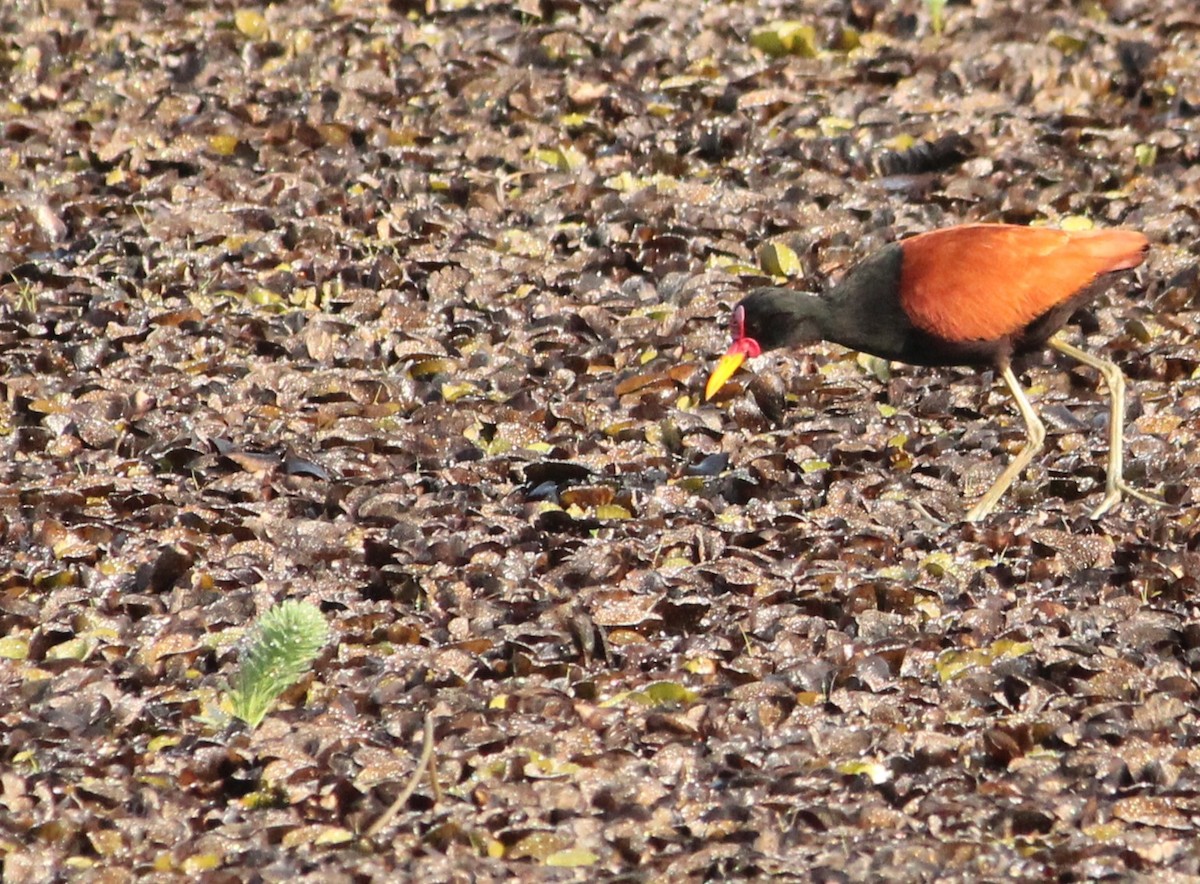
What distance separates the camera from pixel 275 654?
5262 millimetres

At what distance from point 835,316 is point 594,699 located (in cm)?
194

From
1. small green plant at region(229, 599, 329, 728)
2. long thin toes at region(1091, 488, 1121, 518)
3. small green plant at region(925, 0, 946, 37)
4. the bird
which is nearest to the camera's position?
small green plant at region(229, 599, 329, 728)

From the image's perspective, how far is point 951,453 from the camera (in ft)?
23.1

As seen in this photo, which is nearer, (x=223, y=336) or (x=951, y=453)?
(x=951, y=453)

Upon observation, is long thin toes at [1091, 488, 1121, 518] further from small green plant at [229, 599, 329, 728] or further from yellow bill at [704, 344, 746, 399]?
small green plant at [229, 599, 329, 728]

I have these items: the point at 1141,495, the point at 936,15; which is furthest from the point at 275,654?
the point at 936,15

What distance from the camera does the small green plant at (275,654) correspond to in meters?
5.20

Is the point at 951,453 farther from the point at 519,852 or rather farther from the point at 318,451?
the point at 519,852

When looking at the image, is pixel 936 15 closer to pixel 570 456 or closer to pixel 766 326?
pixel 766 326

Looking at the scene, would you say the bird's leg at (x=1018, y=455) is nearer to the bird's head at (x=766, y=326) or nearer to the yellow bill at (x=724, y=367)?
the bird's head at (x=766, y=326)

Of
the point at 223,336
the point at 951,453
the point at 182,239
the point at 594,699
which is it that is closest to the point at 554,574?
the point at 594,699

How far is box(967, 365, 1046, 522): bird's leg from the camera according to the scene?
6.55 metres

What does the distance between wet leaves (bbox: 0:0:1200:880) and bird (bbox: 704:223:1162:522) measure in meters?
0.26

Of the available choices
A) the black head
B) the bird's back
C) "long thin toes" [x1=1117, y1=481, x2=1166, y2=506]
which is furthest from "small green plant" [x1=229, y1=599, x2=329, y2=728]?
"long thin toes" [x1=1117, y1=481, x2=1166, y2=506]
